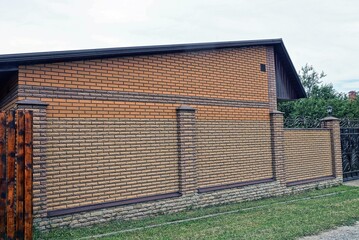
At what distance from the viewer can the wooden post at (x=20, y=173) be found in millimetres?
3615

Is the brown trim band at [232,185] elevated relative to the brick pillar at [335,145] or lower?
lower

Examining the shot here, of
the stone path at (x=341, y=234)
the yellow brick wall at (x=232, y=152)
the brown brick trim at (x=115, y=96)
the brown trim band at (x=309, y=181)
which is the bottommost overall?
the stone path at (x=341, y=234)

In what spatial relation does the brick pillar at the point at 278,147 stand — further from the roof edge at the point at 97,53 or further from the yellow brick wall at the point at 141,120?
the roof edge at the point at 97,53

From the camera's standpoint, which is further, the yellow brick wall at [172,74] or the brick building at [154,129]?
the yellow brick wall at [172,74]

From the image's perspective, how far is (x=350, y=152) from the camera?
37.2ft

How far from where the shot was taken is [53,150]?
→ 556 cm

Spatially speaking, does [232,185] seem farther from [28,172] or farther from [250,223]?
[28,172]

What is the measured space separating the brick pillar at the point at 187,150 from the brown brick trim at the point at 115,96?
33 cm

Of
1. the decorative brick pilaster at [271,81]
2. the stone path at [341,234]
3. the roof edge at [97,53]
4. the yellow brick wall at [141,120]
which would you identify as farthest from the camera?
the decorative brick pilaster at [271,81]

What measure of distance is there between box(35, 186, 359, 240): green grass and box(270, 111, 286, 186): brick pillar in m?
1.24

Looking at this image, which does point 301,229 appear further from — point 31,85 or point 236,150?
point 31,85

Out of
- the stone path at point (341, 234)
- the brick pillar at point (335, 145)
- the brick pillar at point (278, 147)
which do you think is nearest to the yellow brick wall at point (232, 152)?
the brick pillar at point (278, 147)

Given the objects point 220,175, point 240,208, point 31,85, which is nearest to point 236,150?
point 220,175

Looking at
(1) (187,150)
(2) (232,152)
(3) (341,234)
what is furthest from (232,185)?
(3) (341,234)
